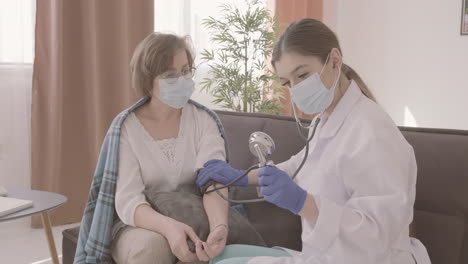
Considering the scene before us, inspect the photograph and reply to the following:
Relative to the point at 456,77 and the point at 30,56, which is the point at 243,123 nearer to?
the point at 30,56

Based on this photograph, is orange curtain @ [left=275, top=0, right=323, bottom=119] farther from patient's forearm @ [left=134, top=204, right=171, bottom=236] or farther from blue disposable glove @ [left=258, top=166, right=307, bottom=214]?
blue disposable glove @ [left=258, top=166, right=307, bottom=214]

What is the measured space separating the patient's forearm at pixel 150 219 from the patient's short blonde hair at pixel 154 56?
445 mm

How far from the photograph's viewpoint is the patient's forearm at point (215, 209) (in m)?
1.43

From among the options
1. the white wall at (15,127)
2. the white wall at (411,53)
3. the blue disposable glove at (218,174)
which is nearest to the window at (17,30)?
the white wall at (15,127)

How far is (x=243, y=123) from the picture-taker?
1.92 m

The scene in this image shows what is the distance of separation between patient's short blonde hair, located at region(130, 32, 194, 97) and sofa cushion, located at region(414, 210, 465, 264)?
897 mm

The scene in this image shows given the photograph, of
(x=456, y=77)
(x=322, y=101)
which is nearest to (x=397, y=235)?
(x=322, y=101)

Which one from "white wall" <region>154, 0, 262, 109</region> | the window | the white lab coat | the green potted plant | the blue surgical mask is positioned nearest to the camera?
the white lab coat

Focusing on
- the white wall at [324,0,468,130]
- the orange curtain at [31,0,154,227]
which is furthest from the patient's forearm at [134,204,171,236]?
the white wall at [324,0,468,130]

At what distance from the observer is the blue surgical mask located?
5.41ft

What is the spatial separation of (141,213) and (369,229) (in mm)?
701

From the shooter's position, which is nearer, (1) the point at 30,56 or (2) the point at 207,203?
(2) the point at 207,203

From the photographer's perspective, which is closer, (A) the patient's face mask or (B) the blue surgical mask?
(A) the patient's face mask

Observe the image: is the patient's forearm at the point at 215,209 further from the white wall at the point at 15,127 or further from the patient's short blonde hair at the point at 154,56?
the white wall at the point at 15,127
